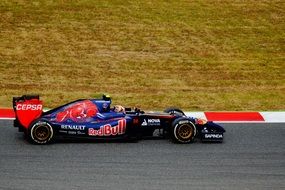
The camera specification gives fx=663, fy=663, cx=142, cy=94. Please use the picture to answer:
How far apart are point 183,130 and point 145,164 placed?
185 cm

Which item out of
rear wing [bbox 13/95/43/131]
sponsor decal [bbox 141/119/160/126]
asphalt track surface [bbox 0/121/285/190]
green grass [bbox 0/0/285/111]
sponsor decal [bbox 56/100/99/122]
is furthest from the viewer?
green grass [bbox 0/0/285/111]

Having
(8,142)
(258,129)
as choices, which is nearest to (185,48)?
(258,129)

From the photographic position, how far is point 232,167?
1291 cm

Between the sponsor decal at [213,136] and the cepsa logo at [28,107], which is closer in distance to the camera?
the cepsa logo at [28,107]

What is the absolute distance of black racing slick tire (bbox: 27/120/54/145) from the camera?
1415 cm

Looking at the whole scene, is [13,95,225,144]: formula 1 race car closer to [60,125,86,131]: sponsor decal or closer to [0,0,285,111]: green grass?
[60,125,86,131]: sponsor decal

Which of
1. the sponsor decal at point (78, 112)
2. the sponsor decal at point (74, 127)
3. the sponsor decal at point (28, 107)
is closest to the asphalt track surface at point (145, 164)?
the sponsor decal at point (74, 127)

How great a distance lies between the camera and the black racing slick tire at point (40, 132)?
1415 centimetres

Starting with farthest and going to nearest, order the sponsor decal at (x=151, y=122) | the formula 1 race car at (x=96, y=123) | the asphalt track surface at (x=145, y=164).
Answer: the sponsor decal at (x=151, y=122) < the formula 1 race car at (x=96, y=123) < the asphalt track surface at (x=145, y=164)

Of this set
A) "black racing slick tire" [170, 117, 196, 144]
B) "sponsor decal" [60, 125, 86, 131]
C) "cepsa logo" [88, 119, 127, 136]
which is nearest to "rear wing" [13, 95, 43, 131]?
"sponsor decal" [60, 125, 86, 131]

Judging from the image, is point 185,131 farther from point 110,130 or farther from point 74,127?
point 74,127

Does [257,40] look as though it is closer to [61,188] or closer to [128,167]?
[128,167]

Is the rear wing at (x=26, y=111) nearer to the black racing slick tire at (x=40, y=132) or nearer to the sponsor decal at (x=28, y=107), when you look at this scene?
the sponsor decal at (x=28, y=107)

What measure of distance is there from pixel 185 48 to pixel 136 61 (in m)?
2.48
